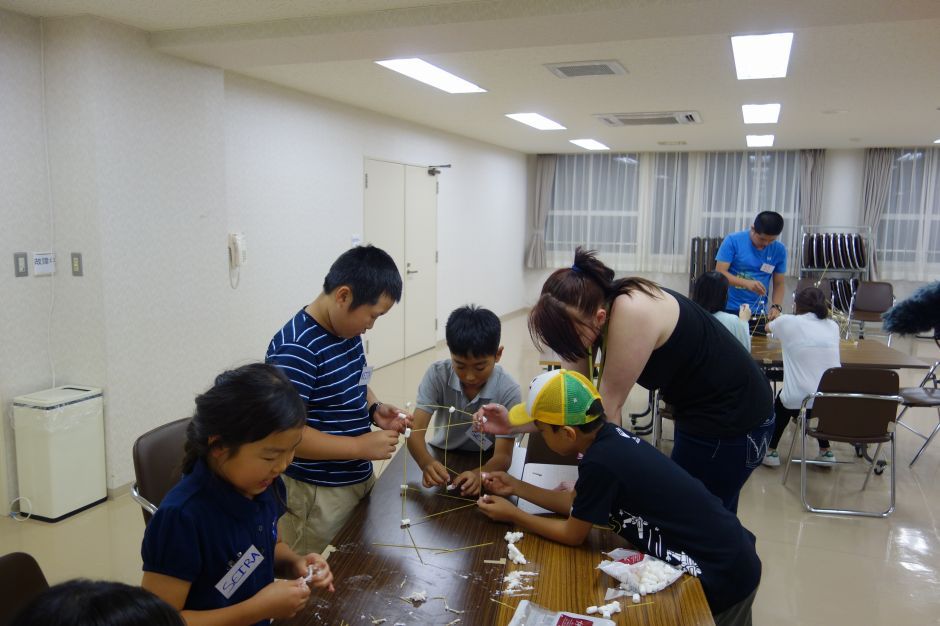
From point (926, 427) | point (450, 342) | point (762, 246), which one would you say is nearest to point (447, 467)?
point (450, 342)

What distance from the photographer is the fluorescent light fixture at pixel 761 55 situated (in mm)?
3926

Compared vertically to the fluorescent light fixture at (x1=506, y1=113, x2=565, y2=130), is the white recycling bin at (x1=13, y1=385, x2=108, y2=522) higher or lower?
lower

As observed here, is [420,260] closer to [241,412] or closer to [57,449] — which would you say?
[57,449]

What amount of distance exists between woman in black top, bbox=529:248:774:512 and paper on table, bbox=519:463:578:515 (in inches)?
13.5

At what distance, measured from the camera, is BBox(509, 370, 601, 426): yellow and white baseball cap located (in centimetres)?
157

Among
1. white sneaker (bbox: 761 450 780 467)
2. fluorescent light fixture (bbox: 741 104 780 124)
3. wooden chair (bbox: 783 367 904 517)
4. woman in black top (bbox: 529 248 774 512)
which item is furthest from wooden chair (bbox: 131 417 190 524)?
fluorescent light fixture (bbox: 741 104 780 124)

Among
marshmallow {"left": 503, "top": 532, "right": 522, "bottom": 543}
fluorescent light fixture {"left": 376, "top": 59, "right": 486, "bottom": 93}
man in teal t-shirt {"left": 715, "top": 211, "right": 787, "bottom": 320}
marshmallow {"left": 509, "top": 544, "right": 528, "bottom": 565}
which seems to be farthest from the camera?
man in teal t-shirt {"left": 715, "top": 211, "right": 787, "bottom": 320}

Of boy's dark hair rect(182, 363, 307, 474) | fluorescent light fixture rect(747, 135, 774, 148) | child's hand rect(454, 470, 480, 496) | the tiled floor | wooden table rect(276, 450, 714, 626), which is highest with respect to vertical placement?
fluorescent light fixture rect(747, 135, 774, 148)

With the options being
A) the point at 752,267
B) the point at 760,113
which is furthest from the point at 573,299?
the point at 760,113

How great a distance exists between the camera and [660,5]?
2898 millimetres

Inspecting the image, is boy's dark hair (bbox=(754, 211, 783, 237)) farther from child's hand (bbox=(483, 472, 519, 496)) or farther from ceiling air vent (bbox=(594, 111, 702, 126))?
child's hand (bbox=(483, 472, 519, 496))

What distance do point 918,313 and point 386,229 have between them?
520 cm

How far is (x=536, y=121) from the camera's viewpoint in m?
7.48

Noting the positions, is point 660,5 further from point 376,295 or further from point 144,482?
point 144,482
